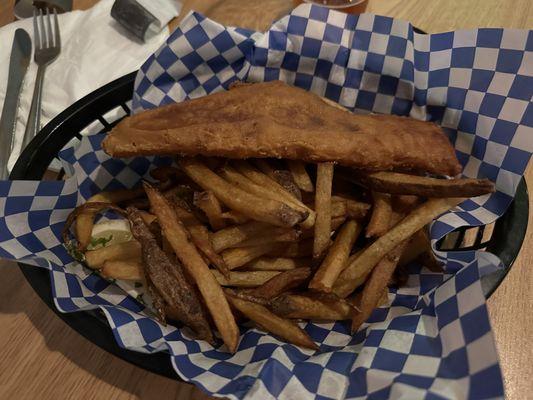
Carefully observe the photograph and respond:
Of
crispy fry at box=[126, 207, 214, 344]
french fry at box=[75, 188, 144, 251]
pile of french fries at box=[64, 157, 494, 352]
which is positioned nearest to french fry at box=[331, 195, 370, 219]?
pile of french fries at box=[64, 157, 494, 352]

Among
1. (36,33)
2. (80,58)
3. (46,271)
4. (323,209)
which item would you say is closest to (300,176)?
(323,209)

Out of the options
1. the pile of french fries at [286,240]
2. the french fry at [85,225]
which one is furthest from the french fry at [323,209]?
the french fry at [85,225]

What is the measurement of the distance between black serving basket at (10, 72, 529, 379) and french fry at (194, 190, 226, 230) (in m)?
0.35

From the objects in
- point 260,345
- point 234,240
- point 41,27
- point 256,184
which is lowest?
point 260,345

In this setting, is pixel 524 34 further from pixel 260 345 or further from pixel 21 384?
pixel 21 384

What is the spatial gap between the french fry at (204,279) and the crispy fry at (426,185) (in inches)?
19.0

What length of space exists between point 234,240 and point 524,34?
97 centimetres

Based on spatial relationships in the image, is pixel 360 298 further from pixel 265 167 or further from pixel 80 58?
pixel 80 58

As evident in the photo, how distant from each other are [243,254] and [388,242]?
0.37 metres

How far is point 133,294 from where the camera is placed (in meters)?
1.28

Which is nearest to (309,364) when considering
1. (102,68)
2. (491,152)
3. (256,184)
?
(256,184)

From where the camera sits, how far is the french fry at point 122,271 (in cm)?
118

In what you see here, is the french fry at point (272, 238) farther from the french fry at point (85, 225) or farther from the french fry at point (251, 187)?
the french fry at point (85, 225)

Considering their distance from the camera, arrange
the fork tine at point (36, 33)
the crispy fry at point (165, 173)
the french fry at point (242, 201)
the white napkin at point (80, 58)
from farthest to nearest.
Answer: the fork tine at point (36, 33), the white napkin at point (80, 58), the crispy fry at point (165, 173), the french fry at point (242, 201)
